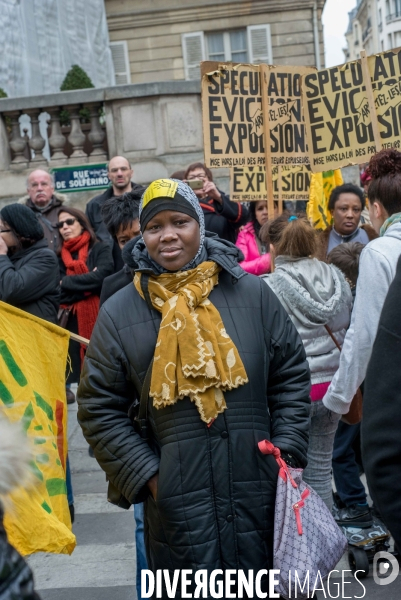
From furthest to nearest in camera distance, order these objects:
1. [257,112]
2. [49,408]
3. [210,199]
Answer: [210,199] < [257,112] < [49,408]

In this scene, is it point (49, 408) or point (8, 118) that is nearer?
point (49, 408)

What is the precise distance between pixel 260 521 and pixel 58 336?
1720mm

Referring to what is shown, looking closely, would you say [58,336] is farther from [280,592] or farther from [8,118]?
[8,118]

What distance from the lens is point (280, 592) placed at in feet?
8.82

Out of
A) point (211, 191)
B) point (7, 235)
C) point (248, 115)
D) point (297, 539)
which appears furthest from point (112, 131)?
point (297, 539)

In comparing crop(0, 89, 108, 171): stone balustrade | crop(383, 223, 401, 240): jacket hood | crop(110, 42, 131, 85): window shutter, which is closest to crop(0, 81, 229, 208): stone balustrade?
crop(0, 89, 108, 171): stone balustrade

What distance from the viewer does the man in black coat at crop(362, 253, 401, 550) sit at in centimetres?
161

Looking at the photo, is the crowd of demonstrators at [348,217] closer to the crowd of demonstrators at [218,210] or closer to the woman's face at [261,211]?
the woman's face at [261,211]

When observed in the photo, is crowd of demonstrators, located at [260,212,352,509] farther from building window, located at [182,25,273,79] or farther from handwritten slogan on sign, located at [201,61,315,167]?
building window, located at [182,25,273,79]

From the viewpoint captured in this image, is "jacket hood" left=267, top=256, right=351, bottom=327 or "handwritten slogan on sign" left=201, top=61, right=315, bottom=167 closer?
"jacket hood" left=267, top=256, right=351, bottom=327

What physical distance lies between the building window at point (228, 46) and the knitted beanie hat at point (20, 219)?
65.5 feet

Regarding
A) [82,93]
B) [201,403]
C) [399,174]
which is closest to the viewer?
[201,403]

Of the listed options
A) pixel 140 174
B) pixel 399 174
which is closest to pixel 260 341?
pixel 399 174

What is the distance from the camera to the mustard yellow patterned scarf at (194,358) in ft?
8.82
